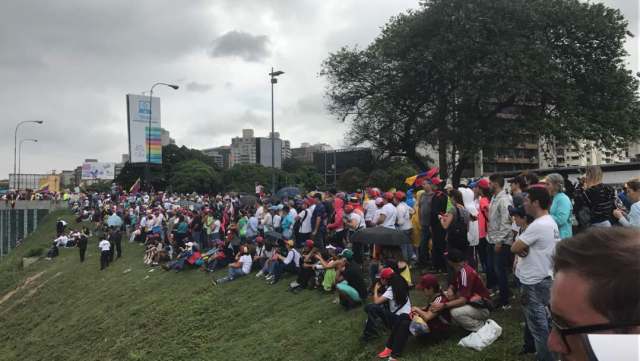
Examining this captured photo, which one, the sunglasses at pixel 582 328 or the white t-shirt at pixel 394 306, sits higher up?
the sunglasses at pixel 582 328

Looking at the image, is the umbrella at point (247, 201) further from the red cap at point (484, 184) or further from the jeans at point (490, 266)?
the jeans at point (490, 266)

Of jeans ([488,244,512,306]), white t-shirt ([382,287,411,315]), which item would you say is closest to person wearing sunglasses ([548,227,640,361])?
jeans ([488,244,512,306])

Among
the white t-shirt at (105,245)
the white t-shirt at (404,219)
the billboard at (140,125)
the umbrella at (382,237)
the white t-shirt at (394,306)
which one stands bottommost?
the white t-shirt at (105,245)

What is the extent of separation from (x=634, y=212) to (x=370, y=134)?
24.3m

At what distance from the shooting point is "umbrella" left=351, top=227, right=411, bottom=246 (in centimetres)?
1022

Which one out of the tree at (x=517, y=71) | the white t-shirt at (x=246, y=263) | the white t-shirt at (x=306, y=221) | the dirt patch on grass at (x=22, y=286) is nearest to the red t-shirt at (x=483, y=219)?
the white t-shirt at (x=306, y=221)

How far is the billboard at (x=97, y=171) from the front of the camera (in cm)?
8638

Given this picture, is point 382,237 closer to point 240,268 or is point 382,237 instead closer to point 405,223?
point 405,223

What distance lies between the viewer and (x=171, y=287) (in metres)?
17.7

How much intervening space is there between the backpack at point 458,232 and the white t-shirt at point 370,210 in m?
4.27

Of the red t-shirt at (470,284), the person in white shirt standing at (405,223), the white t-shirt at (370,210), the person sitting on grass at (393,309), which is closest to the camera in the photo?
the red t-shirt at (470,284)

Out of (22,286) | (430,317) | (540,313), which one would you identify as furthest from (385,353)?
(22,286)

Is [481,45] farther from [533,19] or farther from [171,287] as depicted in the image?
[171,287]

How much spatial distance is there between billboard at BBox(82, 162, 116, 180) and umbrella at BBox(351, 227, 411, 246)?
85405 millimetres
